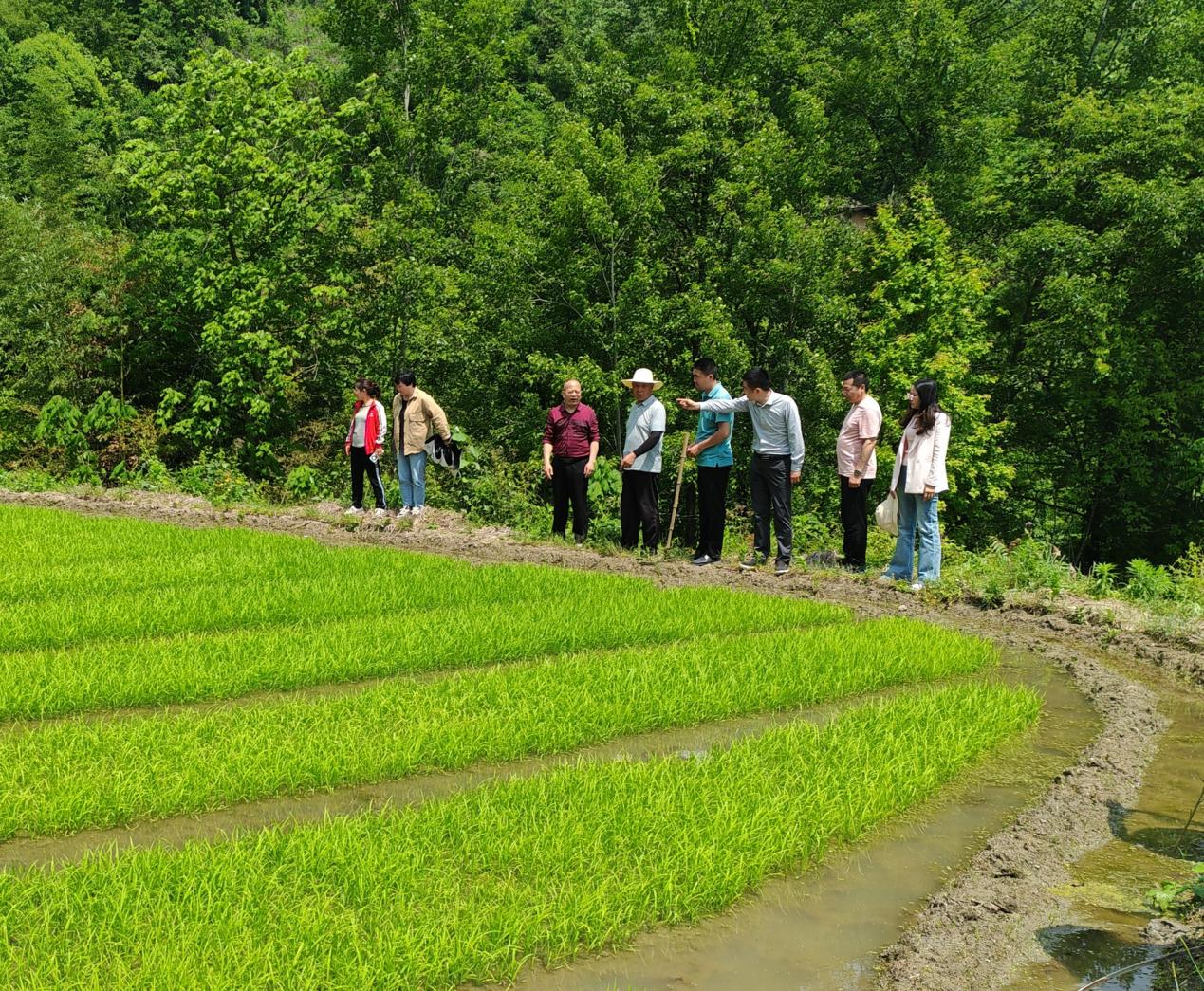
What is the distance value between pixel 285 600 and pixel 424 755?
3.79m

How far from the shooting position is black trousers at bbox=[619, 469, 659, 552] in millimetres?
11133

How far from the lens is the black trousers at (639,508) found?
438 inches

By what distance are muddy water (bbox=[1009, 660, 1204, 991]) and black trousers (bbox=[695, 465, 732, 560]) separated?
17.8ft

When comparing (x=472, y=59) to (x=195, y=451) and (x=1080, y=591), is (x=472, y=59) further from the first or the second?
(x=1080, y=591)

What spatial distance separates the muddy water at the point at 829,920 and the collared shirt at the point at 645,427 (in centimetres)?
602

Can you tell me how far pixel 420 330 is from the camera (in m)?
20.1

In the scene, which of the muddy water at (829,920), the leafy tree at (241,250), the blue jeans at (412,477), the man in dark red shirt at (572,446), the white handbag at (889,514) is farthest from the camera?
the leafy tree at (241,250)

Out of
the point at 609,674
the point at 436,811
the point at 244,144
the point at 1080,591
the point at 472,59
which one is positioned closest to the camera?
the point at 436,811

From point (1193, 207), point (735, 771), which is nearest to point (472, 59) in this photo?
point (1193, 207)

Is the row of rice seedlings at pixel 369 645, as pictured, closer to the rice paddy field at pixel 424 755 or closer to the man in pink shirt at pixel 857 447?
the rice paddy field at pixel 424 755

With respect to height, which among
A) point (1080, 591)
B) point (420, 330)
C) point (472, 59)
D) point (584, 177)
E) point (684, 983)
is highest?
point (472, 59)

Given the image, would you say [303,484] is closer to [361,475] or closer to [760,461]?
[361,475]

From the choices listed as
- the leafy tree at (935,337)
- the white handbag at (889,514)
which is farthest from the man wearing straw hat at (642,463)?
the leafy tree at (935,337)

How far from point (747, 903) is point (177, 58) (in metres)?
82.9
